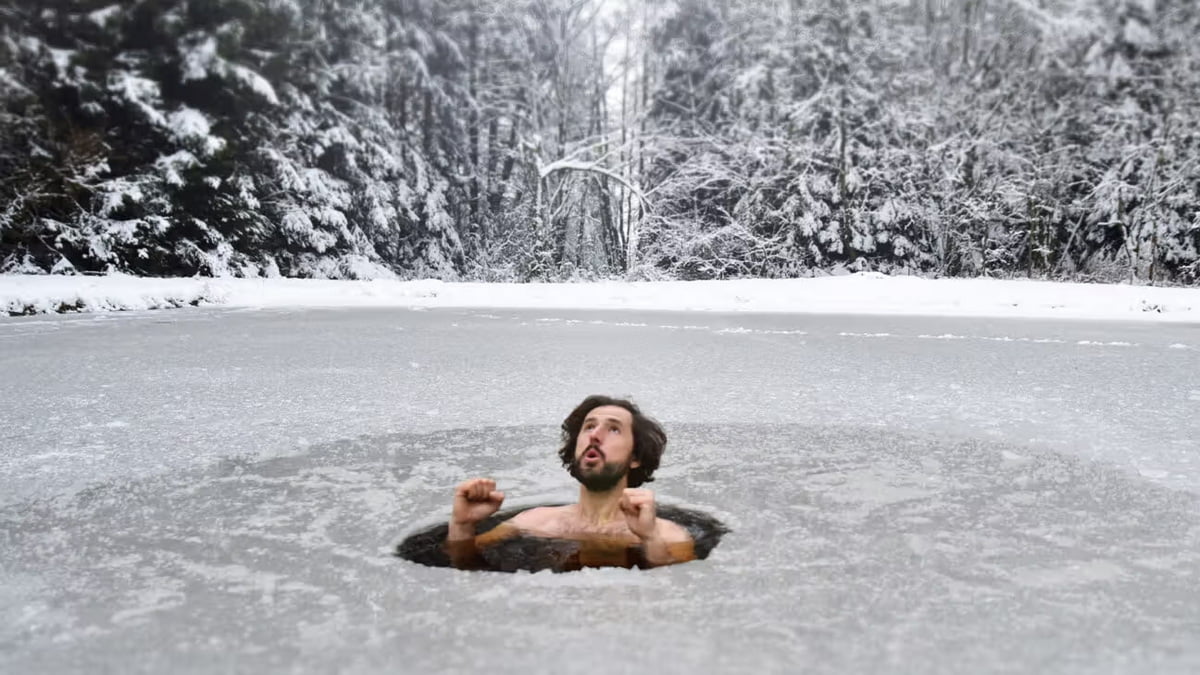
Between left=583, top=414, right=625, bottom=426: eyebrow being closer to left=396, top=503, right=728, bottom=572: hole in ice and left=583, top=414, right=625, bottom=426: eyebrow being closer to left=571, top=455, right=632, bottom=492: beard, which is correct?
left=571, top=455, right=632, bottom=492: beard

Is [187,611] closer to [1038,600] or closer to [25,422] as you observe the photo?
[1038,600]

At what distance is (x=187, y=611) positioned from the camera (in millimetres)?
2271

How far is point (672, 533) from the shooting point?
9.65ft

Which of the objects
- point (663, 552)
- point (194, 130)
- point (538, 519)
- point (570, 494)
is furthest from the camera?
point (194, 130)

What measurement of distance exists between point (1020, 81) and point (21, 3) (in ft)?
61.5

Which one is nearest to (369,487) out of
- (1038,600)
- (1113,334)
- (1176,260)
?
(1038,600)

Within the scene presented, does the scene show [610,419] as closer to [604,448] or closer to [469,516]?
[604,448]

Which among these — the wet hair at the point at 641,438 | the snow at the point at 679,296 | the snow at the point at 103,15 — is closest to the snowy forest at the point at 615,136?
the snow at the point at 103,15

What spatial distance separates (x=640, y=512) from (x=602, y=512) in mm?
409

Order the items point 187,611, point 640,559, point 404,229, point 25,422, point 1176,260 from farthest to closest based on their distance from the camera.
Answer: point 404,229, point 1176,260, point 25,422, point 640,559, point 187,611

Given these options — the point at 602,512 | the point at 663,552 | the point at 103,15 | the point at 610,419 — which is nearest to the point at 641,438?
the point at 610,419

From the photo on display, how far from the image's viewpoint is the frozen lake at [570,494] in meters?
2.07

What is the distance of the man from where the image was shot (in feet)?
9.31

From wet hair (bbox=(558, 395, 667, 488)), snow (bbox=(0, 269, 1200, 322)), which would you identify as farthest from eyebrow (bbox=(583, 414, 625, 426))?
snow (bbox=(0, 269, 1200, 322))
